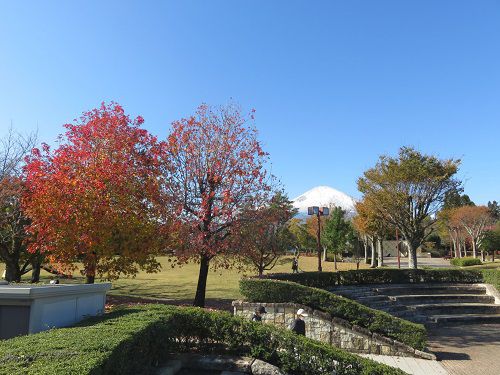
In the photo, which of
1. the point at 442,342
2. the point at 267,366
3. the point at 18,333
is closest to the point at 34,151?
the point at 18,333

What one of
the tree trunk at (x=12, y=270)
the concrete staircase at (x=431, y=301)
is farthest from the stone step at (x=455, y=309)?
the tree trunk at (x=12, y=270)

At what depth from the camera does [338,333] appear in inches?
514

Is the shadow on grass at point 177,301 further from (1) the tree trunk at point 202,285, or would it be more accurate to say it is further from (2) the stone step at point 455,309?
(2) the stone step at point 455,309

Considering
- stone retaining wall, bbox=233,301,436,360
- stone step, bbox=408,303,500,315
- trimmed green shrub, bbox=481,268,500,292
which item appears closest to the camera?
stone retaining wall, bbox=233,301,436,360

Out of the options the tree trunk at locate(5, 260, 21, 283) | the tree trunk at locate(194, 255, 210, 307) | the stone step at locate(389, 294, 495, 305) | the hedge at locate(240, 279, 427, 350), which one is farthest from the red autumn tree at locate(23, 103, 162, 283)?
the stone step at locate(389, 294, 495, 305)

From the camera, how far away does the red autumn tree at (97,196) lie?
1404cm

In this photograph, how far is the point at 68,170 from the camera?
1505 centimetres

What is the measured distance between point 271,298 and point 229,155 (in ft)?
20.7

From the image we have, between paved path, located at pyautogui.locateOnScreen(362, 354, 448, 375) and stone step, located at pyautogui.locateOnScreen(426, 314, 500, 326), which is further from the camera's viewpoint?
stone step, located at pyautogui.locateOnScreen(426, 314, 500, 326)

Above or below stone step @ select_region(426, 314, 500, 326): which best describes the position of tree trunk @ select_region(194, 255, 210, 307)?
above

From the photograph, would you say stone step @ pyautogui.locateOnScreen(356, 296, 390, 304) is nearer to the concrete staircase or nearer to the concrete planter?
the concrete staircase

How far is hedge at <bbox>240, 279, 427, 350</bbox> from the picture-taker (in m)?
12.5

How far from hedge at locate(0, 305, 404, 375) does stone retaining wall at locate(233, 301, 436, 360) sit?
16.7 feet

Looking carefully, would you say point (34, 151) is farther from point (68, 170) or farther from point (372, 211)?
point (372, 211)
